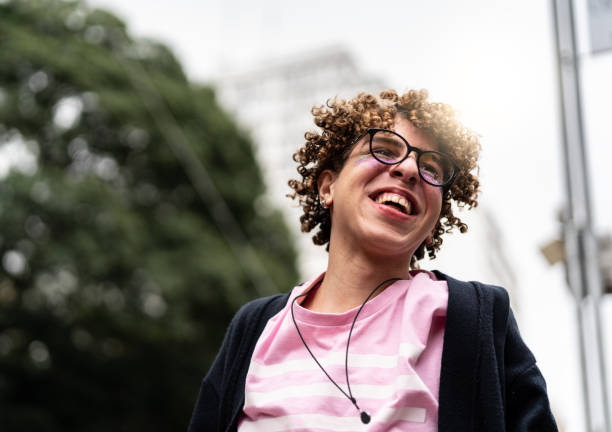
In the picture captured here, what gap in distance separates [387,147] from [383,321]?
1.18 ft

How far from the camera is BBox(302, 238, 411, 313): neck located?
1556 mm

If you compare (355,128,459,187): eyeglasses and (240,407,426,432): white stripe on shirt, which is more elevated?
(355,128,459,187): eyeglasses

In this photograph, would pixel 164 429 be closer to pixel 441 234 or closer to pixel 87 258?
pixel 87 258

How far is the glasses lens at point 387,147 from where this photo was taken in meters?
1.52

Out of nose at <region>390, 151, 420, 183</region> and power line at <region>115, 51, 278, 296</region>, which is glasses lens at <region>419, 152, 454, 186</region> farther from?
power line at <region>115, 51, 278, 296</region>

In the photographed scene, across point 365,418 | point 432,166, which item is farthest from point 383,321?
point 432,166

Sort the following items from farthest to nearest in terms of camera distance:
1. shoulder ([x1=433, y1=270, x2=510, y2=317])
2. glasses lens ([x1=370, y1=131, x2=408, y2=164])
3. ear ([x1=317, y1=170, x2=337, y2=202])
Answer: ear ([x1=317, y1=170, x2=337, y2=202]) < glasses lens ([x1=370, y1=131, x2=408, y2=164]) < shoulder ([x1=433, y1=270, x2=510, y2=317])

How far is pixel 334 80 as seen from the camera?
53250 millimetres

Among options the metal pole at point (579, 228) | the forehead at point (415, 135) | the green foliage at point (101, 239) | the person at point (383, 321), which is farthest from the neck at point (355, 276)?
the green foliage at point (101, 239)

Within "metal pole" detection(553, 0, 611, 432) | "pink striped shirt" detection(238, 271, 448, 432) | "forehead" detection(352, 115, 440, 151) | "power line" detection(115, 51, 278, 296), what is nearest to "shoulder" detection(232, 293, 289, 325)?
"pink striped shirt" detection(238, 271, 448, 432)

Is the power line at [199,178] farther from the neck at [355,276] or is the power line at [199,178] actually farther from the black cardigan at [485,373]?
the black cardigan at [485,373]

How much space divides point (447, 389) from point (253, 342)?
478 mm

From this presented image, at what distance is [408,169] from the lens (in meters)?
1.49

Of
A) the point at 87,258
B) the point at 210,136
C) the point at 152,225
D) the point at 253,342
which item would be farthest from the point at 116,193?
the point at 253,342
